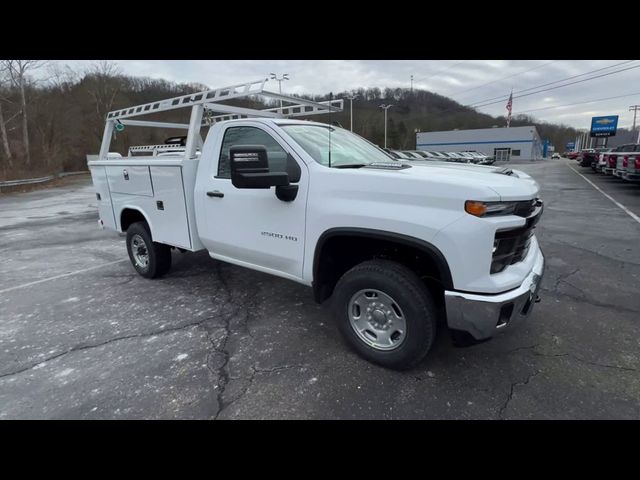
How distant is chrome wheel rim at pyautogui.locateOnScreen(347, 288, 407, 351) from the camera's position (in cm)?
284

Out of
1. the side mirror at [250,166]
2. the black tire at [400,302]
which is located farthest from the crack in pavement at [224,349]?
the side mirror at [250,166]

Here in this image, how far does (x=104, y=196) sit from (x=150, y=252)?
132 cm

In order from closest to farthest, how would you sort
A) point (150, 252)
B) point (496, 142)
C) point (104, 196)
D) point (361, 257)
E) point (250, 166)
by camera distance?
point (250, 166), point (361, 257), point (150, 252), point (104, 196), point (496, 142)

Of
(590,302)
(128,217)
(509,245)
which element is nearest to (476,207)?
(509,245)

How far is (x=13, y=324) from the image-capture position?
390cm

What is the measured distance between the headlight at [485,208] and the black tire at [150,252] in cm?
401

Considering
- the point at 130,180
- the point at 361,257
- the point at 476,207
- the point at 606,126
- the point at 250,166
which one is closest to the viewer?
the point at 476,207

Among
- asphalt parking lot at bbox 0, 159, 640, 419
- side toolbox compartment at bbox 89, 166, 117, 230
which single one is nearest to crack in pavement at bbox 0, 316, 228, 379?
asphalt parking lot at bbox 0, 159, 640, 419

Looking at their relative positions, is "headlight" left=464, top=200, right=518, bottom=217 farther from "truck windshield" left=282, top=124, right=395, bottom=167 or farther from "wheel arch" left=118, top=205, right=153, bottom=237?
"wheel arch" left=118, top=205, right=153, bottom=237

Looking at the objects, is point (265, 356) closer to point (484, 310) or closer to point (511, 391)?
point (484, 310)

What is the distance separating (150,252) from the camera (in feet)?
16.0

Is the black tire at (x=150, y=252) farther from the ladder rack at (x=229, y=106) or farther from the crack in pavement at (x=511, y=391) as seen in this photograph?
the crack in pavement at (x=511, y=391)
